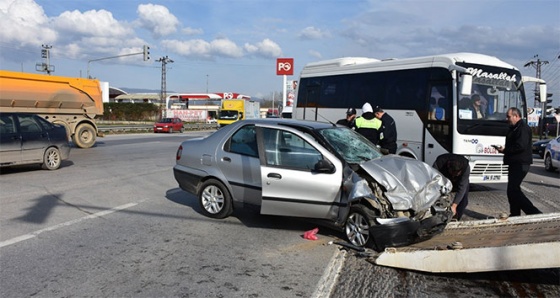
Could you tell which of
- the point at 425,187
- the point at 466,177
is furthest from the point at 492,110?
the point at 425,187

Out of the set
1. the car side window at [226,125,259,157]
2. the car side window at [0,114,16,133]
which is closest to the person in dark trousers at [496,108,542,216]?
the car side window at [226,125,259,157]

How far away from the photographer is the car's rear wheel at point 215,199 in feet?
22.1

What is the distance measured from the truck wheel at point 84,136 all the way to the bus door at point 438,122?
15.4 m

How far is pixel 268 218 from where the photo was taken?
23.3 feet

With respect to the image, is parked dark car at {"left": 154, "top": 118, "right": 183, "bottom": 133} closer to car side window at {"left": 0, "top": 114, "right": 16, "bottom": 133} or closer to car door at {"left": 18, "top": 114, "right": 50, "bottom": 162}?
car door at {"left": 18, "top": 114, "right": 50, "bottom": 162}

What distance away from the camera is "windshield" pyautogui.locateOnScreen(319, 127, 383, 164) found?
602 cm

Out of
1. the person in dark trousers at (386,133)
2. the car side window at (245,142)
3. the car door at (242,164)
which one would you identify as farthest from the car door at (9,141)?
the person in dark trousers at (386,133)

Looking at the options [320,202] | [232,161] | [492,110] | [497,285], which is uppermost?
[492,110]

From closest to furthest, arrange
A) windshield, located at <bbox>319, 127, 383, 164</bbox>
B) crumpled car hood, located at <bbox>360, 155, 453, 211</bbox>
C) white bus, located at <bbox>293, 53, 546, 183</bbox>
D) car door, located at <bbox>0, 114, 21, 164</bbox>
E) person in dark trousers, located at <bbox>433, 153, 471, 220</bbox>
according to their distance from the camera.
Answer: crumpled car hood, located at <bbox>360, 155, 453, 211</bbox> → windshield, located at <bbox>319, 127, 383, 164</bbox> → person in dark trousers, located at <bbox>433, 153, 471, 220</bbox> → white bus, located at <bbox>293, 53, 546, 183</bbox> → car door, located at <bbox>0, 114, 21, 164</bbox>

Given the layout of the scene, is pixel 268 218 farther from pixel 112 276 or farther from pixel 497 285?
pixel 497 285

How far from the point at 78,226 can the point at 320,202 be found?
3.44m

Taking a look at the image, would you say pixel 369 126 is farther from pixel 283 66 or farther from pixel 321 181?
pixel 283 66

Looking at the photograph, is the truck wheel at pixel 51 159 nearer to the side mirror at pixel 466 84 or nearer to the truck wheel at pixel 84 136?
the truck wheel at pixel 84 136

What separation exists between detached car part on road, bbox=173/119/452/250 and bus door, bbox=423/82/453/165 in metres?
3.31
